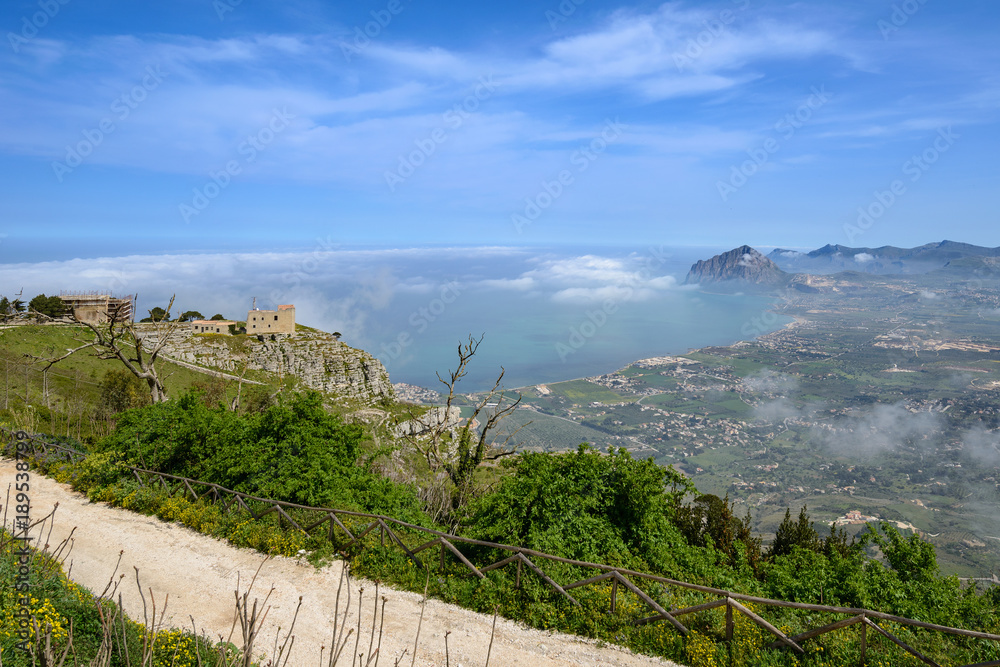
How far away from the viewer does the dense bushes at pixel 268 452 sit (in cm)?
1349

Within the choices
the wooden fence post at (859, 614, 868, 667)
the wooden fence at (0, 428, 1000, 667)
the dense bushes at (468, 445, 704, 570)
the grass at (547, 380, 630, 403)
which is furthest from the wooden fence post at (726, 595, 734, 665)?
the grass at (547, 380, 630, 403)

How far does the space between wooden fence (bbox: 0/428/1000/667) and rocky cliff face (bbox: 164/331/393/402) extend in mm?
42080

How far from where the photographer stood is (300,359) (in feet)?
207

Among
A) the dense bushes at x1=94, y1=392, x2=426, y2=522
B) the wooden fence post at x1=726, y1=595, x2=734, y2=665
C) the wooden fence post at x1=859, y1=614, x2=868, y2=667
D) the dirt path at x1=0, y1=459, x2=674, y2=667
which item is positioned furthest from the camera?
the dense bushes at x1=94, y1=392, x2=426, y2=522

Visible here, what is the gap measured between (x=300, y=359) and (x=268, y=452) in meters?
52.5

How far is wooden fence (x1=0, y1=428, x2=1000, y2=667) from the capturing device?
745 cm

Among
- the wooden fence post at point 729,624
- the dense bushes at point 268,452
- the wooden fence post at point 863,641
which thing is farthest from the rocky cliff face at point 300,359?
the wooden fence post at point 863,641

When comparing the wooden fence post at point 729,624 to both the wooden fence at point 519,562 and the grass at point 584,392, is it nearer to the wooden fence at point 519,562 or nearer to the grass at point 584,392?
the wooden fence at point 519,562

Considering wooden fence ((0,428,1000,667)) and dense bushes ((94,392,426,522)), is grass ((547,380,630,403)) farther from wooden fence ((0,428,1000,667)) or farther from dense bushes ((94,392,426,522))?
wooden fence ((0,428,1000,667))

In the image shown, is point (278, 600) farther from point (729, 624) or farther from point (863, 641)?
point (863, 641)

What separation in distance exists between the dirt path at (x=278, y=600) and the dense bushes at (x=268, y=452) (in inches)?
72.5

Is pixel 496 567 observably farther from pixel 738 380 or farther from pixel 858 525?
pixel 738 380

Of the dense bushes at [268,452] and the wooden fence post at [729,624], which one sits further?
the dense bushes at [268,452]

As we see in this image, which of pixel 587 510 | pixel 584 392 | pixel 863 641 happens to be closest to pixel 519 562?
pixel 587 510
